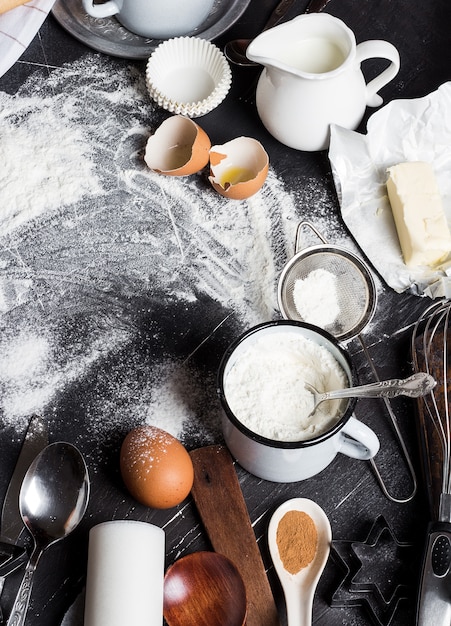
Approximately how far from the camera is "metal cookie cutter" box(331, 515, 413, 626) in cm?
91

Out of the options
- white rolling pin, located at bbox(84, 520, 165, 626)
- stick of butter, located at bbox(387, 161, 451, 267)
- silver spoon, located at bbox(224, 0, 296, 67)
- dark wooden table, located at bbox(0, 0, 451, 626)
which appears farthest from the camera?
silver spoon, located at bbox(224, 0, 296, 67)

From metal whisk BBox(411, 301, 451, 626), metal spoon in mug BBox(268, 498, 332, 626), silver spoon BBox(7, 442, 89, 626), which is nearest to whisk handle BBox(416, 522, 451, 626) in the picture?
metal whisk BBox(411, 301, 451, 626)

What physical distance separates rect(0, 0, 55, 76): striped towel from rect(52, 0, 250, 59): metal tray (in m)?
0.04

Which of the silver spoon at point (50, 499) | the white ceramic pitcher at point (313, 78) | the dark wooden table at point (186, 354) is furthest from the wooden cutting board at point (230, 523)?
the white ceramic pitcher at point (313, 78)

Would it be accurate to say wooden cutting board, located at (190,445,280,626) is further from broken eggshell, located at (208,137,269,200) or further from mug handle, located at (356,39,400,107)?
mug handle, located at (356,39,400,107)

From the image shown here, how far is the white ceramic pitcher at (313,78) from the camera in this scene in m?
1.05

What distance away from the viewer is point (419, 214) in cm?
105

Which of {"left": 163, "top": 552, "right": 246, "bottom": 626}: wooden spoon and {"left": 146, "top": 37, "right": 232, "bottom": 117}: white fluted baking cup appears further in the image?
{"left": 146, "top": 37, "right": 232, "bottom": 117}: white fluted baking cup

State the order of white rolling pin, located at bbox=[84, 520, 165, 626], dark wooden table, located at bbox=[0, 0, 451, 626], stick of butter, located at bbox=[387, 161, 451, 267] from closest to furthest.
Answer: white rolling pin, located at bbox=[84, 520, 165, 626]
dark wooden table, located at bbox=[0, 0, 451, 626]
stick of butter, located at bbox=[387, 161, 451, 267]

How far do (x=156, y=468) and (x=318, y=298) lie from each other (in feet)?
0.98

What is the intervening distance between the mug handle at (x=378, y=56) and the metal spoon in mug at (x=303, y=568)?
56cm

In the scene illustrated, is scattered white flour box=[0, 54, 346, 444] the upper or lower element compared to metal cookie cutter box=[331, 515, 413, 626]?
upper

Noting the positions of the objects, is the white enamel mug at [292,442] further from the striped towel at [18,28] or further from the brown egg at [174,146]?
the striped towel at [18,28]

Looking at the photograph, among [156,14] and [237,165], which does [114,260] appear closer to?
[237,165]
